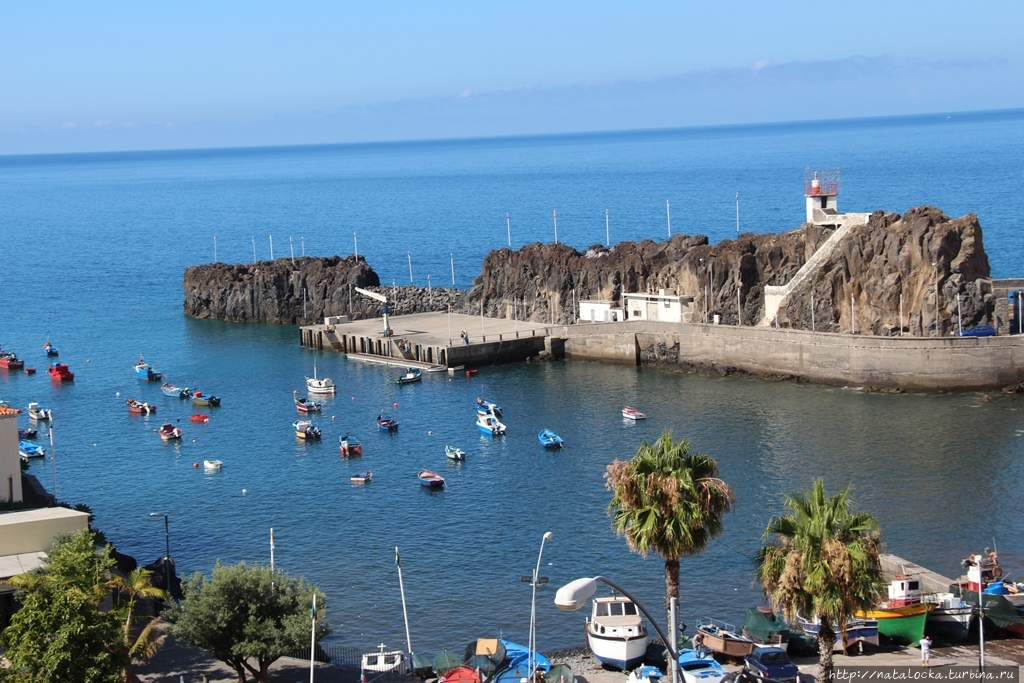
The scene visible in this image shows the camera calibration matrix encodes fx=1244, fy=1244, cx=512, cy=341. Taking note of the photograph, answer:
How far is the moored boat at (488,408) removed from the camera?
83213 mm

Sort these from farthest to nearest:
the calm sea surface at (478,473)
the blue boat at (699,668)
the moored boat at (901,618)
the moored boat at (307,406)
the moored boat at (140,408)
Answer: the moored boat at (140,408) < the moored boat at (307,406) < the calm sea surface at (478,473) < the moored boat at (901,618) < the blue boat at (699,668)

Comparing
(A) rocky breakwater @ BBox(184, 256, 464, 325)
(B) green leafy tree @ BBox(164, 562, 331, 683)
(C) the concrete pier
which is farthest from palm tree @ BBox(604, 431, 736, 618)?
(A) rocky breakwater @ BBox(184, 256, 464, 325)

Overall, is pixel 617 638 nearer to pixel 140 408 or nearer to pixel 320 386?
pixel 320 386

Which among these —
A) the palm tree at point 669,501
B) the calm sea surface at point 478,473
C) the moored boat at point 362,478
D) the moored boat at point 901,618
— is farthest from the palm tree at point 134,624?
the moored boat at point 362,478

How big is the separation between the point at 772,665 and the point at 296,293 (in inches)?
3894

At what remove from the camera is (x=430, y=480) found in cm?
6806

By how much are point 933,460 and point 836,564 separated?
43.9 meters

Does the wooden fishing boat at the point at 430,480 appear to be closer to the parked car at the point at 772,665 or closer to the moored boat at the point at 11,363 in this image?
the parked car at the point at 772,665

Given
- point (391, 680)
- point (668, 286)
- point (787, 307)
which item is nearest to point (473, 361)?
point (668, 286)

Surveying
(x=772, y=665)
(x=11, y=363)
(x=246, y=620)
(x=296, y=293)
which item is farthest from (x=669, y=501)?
(x=296, y=293)

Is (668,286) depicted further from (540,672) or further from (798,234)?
(540,672)

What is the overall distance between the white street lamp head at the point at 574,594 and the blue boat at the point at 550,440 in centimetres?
5368

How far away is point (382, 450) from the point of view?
77.6m

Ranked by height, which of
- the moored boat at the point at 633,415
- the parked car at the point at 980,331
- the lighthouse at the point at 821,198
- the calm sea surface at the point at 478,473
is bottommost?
the calm sea surface at the point at 478,473
